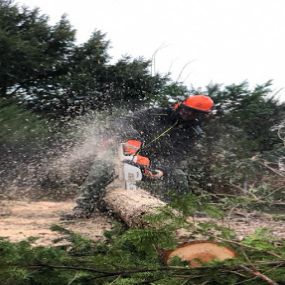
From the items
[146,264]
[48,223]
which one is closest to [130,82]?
[48,223]

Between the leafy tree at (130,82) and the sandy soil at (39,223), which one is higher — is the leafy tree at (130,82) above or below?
above

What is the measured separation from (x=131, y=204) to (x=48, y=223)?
139 cm

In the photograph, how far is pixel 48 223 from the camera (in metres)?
5.69

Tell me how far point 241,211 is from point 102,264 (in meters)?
1.38

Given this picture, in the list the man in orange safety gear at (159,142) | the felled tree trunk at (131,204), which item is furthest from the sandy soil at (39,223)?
the man in orange safety gear at (159,142)

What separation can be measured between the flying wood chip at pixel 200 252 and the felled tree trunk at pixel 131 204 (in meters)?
1.06

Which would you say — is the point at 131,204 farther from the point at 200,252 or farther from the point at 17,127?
the point at 17,127

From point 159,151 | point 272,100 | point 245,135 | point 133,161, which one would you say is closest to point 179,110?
point 159,151

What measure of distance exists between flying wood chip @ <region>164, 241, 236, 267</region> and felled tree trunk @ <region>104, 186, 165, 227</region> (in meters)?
1.06

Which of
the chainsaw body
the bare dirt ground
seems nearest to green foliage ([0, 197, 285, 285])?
the bare dirt ground

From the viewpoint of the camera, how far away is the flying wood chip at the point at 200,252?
2.47m

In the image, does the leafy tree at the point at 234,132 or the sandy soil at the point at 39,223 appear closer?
the sandy soil at the point at 39,223

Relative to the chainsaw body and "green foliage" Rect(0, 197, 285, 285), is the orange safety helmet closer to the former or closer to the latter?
the chainsaw body

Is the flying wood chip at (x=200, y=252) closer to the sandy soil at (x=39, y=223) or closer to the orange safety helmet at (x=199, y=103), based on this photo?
the sandy soil at (x=39, y=223)
